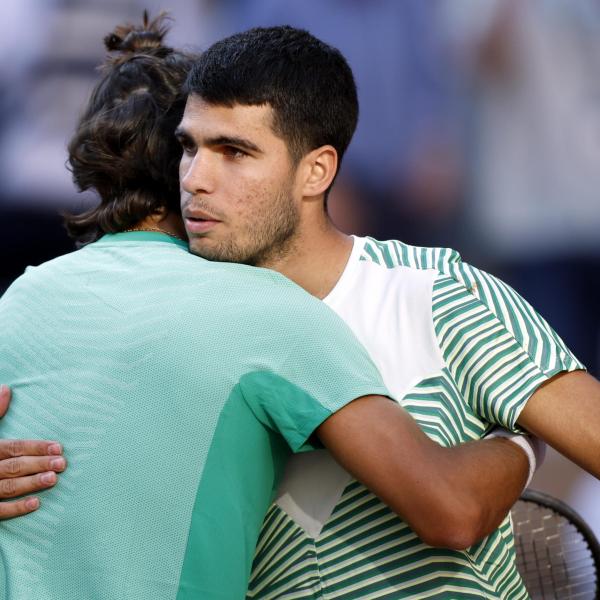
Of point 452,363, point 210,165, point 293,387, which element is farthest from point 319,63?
point 293,387

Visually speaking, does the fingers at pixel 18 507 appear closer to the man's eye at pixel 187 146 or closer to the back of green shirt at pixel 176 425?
the back of green shirt at pixel 176 425

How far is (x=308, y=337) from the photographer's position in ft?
5.67

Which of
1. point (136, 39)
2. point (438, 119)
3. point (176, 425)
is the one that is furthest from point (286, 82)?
point (438, 119)

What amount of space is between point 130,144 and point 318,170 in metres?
0.43

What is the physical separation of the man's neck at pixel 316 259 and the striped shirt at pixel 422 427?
0.46 feet

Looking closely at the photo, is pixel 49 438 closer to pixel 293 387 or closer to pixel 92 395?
pixel 92 395

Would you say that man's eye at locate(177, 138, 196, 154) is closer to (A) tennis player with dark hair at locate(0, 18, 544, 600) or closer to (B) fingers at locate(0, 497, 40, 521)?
(A) tennis player with dark hair at locate(0, 18, 544, 600)

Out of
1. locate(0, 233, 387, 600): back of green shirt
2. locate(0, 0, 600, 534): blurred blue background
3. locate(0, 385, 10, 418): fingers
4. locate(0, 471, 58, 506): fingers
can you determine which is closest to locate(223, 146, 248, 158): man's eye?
locate(0, 233, 387, 600): back of green shirt

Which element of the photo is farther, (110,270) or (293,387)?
(110,270)

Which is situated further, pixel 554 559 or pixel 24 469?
pixel 554 559

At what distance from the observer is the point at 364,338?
6.68 ft

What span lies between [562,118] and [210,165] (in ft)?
10.6

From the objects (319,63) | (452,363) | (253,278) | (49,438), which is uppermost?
(319,63)

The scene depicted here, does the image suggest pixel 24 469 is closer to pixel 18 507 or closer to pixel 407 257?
pixel 18 507
